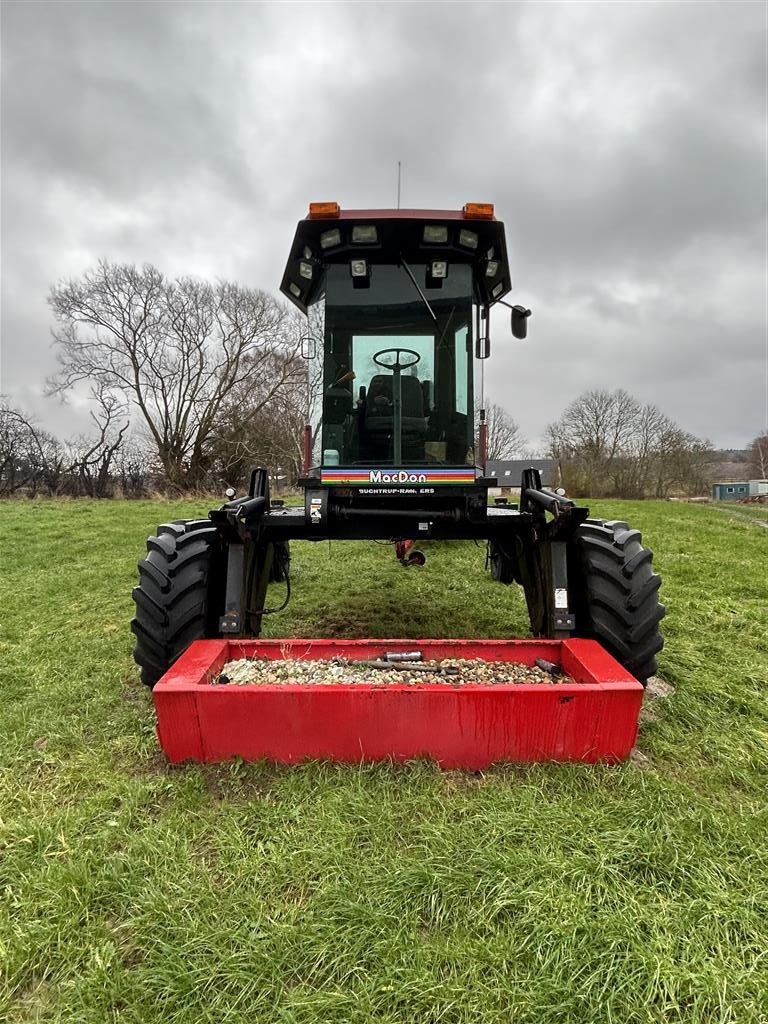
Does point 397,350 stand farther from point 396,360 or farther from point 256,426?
point 256,426

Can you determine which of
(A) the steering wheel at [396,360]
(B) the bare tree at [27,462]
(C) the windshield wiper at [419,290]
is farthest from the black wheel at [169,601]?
(B) the bare tree at [27,462]

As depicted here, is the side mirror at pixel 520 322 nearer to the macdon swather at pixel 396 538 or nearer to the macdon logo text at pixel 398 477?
the macdon swather at pixel 396 538

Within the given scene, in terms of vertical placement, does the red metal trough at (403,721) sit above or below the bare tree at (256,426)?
below

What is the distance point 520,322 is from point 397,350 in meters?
0.90

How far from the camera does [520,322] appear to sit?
4055 mm

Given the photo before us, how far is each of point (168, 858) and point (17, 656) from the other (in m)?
3.20

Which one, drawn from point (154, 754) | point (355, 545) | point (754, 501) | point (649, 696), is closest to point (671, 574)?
point (649, 696)

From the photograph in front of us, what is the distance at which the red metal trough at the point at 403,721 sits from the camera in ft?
7.76

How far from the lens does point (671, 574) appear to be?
7.71 metres

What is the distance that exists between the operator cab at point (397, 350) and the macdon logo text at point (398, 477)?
3.3 inches

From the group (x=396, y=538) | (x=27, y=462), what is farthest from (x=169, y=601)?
(x=27, y=462)

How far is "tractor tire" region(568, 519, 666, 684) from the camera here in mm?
2955

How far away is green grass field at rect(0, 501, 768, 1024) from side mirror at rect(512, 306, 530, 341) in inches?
100

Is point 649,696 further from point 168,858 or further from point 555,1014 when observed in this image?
point 168,858
